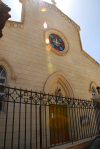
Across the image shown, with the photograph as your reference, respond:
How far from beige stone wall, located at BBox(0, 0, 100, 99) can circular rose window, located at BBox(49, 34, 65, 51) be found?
0.73 meters

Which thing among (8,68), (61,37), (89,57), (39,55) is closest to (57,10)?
(61,37)

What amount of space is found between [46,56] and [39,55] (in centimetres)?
56

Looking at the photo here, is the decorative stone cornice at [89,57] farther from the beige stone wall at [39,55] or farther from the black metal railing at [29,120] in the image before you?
the black metal railing at [29,120]

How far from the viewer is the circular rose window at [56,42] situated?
9195mm

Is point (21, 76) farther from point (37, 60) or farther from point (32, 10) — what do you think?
point (32, 10)

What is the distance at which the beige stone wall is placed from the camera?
6.56m

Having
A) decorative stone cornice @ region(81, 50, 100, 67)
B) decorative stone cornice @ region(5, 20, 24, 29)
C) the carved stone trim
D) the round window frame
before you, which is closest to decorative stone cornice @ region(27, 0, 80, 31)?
the round window frame

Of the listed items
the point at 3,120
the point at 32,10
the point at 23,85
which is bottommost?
the point at 3,120

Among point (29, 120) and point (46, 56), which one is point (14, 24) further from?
point (29, 120)

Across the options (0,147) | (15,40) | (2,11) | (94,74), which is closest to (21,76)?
(15,40)

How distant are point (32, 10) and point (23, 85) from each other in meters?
5.88

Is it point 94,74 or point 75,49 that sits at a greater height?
point 75,49

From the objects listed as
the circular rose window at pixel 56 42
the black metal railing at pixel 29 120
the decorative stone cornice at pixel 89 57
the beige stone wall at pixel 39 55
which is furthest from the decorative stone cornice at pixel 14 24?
the decorative stone cornice at pixel 89 57

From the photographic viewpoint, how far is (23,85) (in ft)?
20.7
